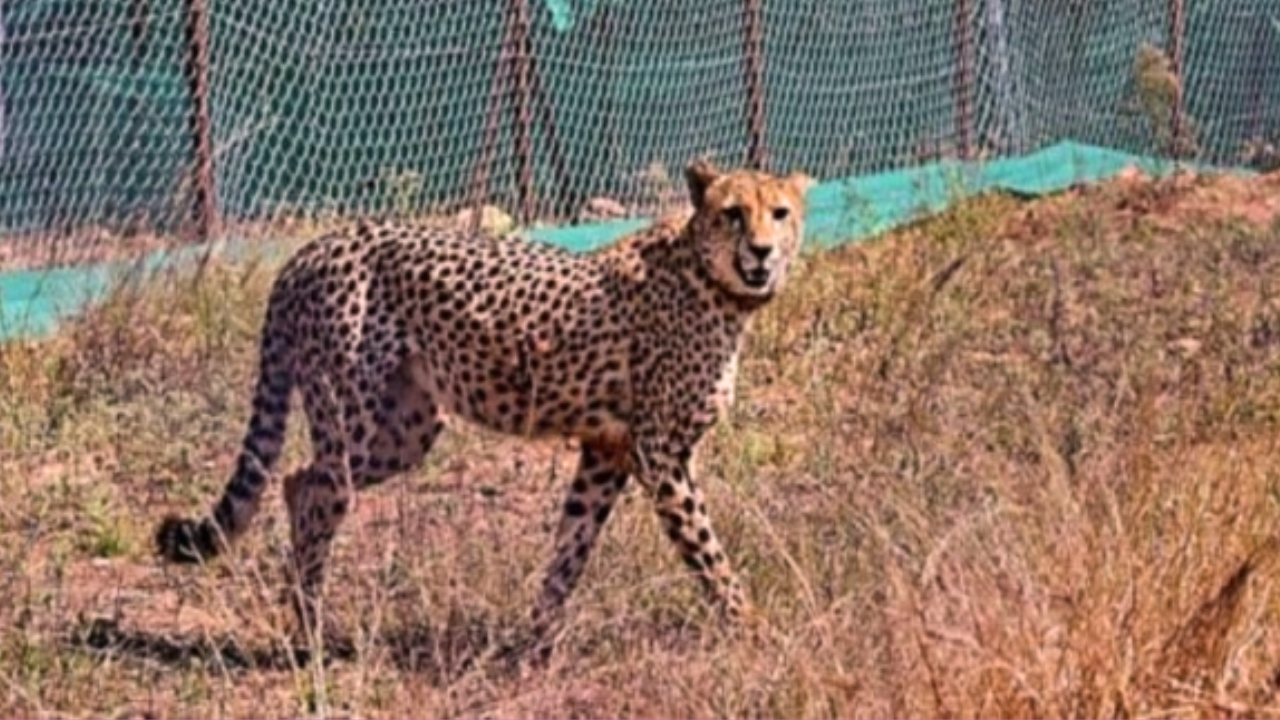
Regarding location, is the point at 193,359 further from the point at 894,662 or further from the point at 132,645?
the point at 894,662

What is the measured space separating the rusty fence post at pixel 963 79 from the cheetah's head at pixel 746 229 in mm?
6812

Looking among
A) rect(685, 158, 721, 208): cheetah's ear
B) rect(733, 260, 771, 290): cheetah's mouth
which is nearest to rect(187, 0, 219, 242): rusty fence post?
rect(685, 158, 721, 208): cheetah's ear

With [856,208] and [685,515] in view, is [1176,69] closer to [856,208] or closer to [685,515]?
[856,208]

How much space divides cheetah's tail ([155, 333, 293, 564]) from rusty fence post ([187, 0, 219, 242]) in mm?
3874

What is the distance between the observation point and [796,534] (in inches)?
238

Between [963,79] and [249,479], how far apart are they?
281 inches

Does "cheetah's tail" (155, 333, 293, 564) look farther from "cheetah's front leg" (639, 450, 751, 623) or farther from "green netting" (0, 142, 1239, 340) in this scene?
"green netting" (0, 142, 1239, 340)

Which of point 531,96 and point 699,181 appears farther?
point 531,96

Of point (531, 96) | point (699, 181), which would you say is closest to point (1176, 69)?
point (531, 96)

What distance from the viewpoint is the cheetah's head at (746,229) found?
6027mm

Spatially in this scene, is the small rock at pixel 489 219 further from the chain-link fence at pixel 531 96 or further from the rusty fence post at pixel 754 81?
the rusty fence post at pixel 754 81

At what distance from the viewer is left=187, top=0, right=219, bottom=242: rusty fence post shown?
10.2 meters

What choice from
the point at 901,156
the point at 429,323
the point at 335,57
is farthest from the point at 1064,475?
the point at 901,156

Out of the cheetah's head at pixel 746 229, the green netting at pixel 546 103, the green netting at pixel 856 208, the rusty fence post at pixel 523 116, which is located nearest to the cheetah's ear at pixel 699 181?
the cheetah's head at pixel 746 229
